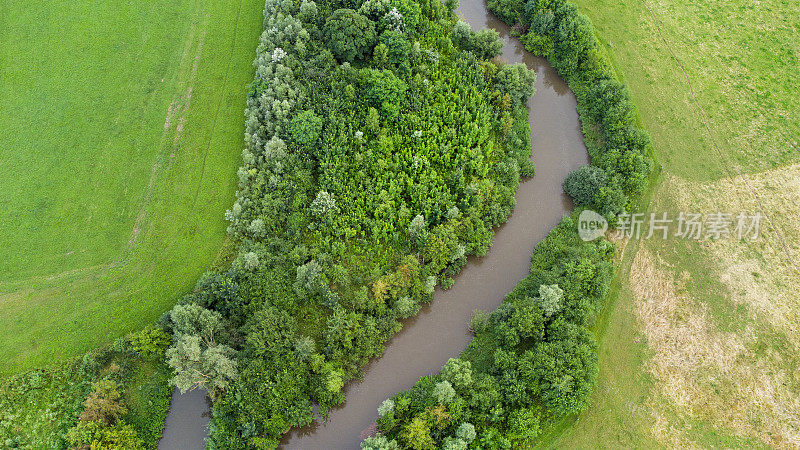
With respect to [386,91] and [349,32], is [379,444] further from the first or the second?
[349,32]

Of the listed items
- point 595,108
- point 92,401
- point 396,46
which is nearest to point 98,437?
point 92,401

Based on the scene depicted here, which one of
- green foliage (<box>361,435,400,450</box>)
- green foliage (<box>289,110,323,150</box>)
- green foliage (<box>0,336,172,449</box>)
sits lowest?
green foliage (<box>0,336,172,449</box>)

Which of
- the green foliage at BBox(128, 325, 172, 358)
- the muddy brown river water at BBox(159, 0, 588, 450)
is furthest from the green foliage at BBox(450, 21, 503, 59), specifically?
the green foliage at BBox(128, 325, 172, 358)

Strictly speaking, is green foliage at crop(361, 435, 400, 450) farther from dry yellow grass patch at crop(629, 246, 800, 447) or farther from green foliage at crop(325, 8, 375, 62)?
green foliage at crop(325, 8, 375, 62)

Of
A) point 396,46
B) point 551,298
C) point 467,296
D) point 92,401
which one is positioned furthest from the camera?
point 396,46

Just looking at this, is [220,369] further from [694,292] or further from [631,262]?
[694,292]

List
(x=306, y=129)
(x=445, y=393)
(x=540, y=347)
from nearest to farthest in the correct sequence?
1. (x=445, y=393)
2. (x=540, y=347)
3. (x=306, y=129)

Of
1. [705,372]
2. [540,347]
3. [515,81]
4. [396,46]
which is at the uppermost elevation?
[515,81]
